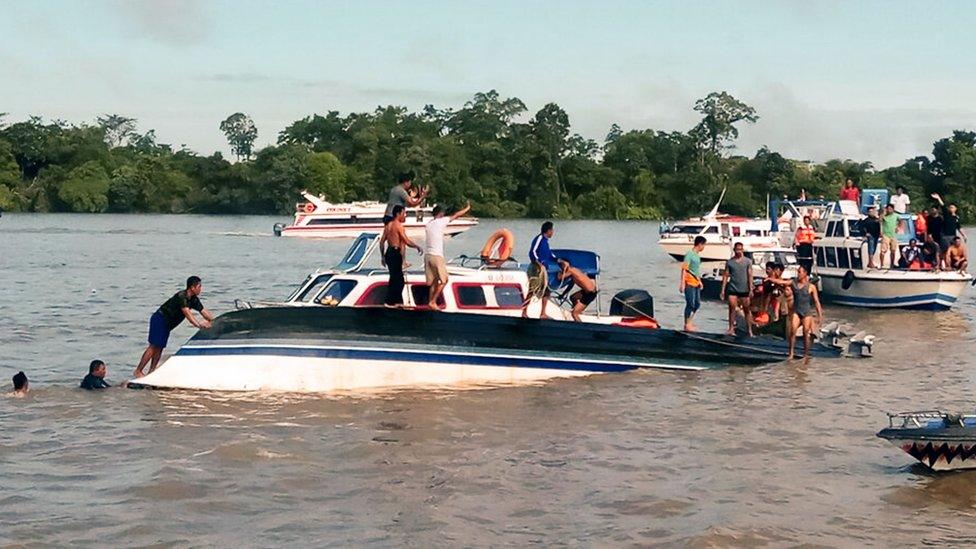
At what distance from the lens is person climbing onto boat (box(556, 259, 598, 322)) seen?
64.8ft

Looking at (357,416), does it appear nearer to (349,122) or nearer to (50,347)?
(50,347)

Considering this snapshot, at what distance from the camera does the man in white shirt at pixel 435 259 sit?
18.0 meters

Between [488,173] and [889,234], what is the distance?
97468mm

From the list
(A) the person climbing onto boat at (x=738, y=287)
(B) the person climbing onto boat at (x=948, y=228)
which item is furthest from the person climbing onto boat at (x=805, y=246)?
(A) the person climbing onto boat at (x=738, y=287)

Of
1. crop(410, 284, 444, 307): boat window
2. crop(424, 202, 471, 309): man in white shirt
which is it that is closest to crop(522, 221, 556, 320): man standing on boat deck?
crop(410, 284, 444, 307): boat window

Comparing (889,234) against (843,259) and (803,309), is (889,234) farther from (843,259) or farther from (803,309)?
(803,309)

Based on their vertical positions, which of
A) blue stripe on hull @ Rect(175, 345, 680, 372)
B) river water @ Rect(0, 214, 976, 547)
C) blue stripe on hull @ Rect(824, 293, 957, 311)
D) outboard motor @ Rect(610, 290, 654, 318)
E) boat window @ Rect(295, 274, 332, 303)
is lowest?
river water @ Rect(0, 214, 976, 547)

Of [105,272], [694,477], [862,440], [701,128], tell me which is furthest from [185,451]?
[701,128]

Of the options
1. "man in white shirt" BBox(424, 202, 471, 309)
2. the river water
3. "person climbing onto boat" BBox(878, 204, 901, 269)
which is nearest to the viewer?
the river water

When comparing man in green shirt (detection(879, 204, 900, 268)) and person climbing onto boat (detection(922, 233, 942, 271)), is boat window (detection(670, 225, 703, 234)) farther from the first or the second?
man in green shirt (detection(879, 204, 900, 268))

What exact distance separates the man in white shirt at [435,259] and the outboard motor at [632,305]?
11.0ft

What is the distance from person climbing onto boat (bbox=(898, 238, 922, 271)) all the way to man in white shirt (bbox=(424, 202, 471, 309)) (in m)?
19.8

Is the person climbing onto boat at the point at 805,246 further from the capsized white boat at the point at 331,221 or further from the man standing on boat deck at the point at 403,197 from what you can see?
the capsized white boat at the point at 331,221

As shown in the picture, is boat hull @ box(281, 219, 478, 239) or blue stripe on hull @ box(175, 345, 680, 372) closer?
blue stripe on hull @ box(175, 345, 680, 372)
